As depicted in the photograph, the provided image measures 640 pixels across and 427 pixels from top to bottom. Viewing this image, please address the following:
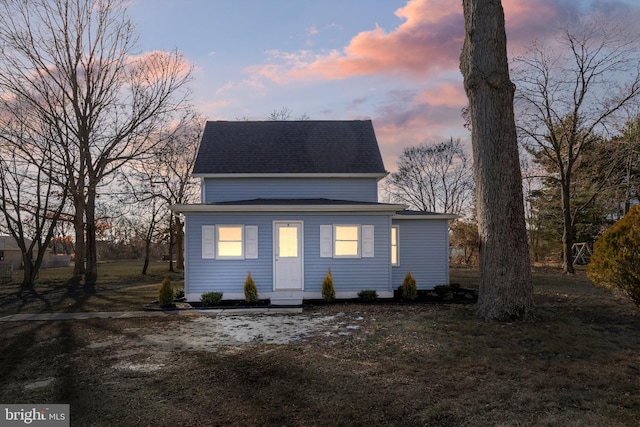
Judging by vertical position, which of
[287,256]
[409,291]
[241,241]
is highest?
[241,241]

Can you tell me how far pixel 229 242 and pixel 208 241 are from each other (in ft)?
2.16

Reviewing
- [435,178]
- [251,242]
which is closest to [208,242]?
[251,242]

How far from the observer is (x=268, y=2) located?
12.4m

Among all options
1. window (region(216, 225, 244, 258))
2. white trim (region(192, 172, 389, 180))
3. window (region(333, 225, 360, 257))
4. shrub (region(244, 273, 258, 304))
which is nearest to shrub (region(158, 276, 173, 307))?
window (region(216, 225, 244, 258))

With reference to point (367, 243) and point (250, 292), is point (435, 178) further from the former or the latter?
point (250, 292)

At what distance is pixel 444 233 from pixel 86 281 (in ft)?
61.3

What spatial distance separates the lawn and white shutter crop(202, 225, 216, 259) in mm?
3544

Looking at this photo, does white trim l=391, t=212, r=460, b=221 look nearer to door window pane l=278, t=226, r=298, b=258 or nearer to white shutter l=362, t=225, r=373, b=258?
white shutter l=362, t=225, r=373, b=258

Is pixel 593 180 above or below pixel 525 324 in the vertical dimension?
above

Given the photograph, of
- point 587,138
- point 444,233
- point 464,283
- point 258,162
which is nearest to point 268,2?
point 258,162

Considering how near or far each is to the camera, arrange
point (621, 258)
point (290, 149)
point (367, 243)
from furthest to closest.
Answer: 1. point (290, 149)
2. point (367, 243)
3. point (621, 258)

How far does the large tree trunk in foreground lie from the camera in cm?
838

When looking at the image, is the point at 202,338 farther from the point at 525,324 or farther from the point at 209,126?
the point at 209,126

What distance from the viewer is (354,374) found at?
17.5 feet
